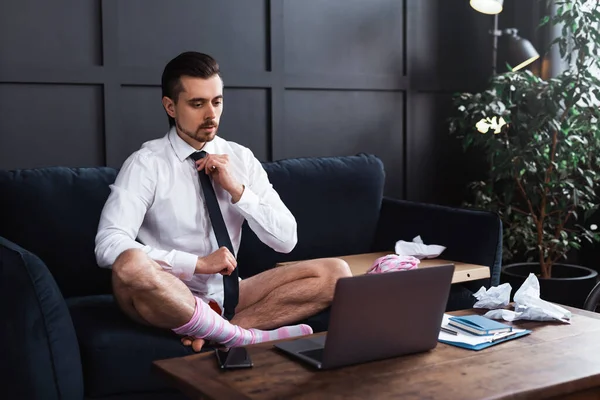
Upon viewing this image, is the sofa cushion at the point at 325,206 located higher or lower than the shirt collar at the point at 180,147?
lower

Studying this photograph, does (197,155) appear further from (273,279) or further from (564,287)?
(564,287)

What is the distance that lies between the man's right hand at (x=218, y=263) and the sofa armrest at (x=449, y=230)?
1109 mm

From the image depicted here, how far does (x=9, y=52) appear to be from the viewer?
302cm

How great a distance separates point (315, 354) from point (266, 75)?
Result: 2110 millimetres

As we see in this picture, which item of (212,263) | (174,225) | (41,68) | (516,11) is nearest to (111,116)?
(41,68)

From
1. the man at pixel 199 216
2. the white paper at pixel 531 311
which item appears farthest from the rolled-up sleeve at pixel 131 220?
the white paper at pixel 531 311

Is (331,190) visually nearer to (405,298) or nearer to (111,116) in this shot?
(111,116)

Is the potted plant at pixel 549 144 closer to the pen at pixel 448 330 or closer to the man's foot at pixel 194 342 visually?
the pen at pixel 448 330

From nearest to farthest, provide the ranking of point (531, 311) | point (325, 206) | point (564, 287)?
1. point (531, 311)
2. point (325, 206)
3. point (564, 287)

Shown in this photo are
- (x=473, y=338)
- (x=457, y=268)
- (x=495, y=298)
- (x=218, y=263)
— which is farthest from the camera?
(x=457, y=268)

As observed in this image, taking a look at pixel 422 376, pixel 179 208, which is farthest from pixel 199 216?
pixel 422 376

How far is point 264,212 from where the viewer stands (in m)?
2.56

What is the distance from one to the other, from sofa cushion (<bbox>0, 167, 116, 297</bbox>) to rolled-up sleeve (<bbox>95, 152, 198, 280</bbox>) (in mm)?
310

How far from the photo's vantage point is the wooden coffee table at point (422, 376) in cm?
149
